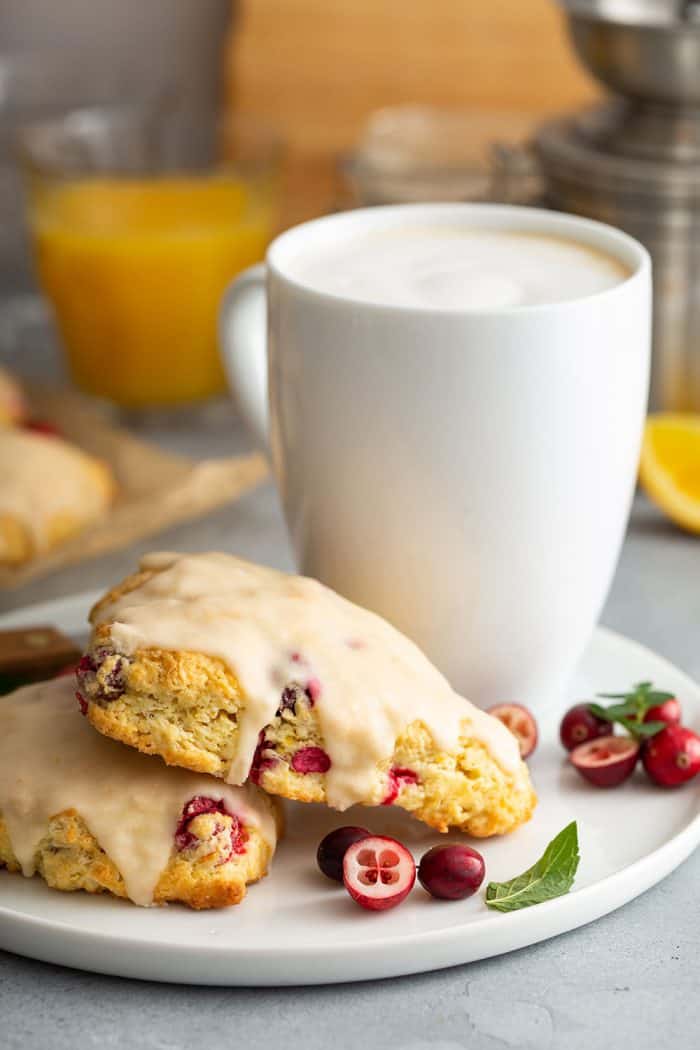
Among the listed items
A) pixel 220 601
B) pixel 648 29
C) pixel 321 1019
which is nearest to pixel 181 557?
pixel 220 601

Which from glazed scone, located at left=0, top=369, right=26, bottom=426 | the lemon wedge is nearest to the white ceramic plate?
the lemon wedge

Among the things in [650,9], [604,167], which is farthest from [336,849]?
[650,9]

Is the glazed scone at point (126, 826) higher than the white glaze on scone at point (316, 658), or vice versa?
the white glaze on scone at point (316, 658)

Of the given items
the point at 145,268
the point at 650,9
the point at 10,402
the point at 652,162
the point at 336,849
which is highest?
the point at 650,9

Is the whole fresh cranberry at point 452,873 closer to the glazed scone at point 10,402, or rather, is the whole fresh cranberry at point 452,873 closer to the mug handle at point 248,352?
the mug handle at point 248,352

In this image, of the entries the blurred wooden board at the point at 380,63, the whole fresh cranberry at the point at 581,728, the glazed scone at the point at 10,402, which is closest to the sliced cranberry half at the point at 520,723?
the whole fresh cranberry at the point at 581,728

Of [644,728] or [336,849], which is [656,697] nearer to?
[644,728]
